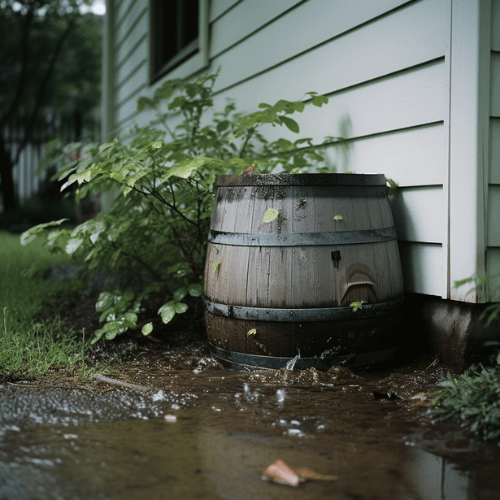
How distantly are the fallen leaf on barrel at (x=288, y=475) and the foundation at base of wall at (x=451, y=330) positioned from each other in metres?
1.01

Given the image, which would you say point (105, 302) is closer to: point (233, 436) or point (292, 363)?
point (292, 363)

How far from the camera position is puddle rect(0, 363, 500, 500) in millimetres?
1118

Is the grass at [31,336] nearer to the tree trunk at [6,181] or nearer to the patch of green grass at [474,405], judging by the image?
the patch of green grass at [474,405]

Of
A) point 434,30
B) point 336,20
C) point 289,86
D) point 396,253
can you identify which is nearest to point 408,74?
point 434,30

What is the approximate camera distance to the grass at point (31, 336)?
80.8 inches

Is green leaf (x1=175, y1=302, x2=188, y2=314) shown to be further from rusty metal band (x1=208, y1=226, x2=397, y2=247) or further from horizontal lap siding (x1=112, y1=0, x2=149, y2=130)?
horizontal lap siding (x1=112, y1=0, x2=149, y2=130)

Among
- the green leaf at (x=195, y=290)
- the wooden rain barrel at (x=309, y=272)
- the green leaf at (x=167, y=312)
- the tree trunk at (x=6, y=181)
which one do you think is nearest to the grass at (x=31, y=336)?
the green leaf at (x=167, y=312)

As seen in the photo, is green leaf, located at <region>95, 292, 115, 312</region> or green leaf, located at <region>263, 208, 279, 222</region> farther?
green leaf, located at <region>95, 292, 115, 312</region>

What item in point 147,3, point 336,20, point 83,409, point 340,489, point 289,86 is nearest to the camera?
point 340,489

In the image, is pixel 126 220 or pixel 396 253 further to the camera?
pixel 126 220

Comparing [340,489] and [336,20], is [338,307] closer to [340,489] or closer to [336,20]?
[340,489]

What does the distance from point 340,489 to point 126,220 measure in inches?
69.9

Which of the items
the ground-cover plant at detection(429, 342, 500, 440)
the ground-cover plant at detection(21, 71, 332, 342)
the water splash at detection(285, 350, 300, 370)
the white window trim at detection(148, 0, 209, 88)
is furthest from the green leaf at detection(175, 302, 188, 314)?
the white window trim at detection(148, 0, 209, 88)

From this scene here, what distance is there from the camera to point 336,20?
251cm
